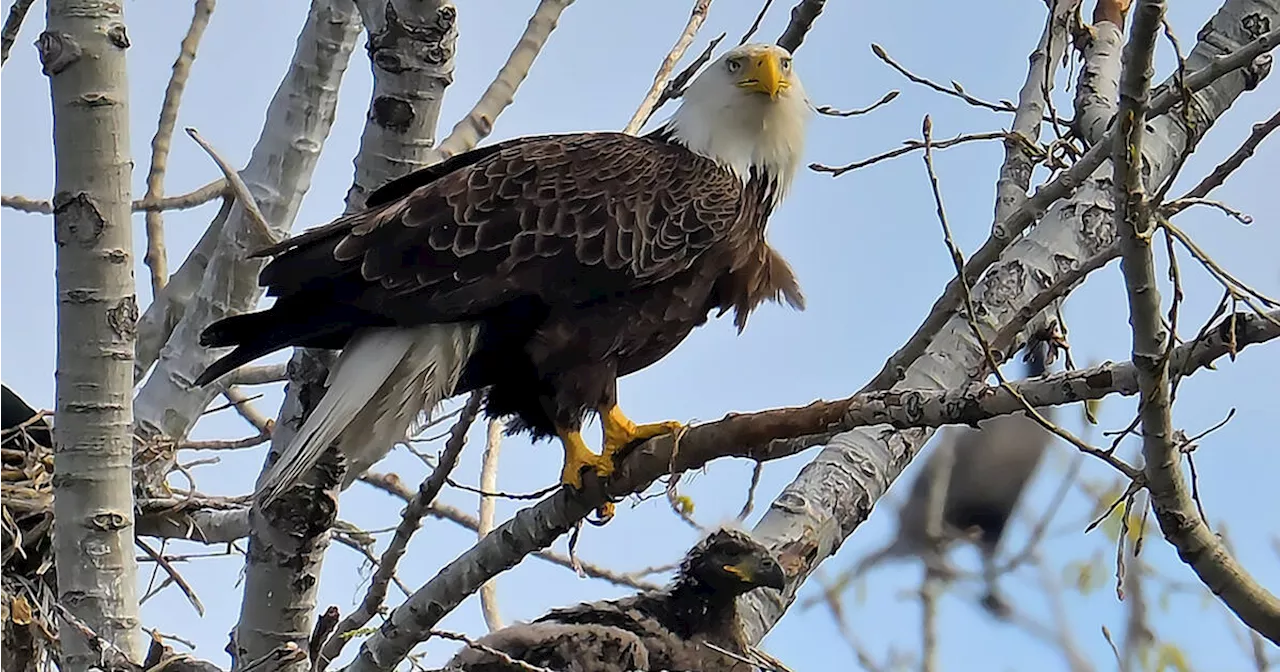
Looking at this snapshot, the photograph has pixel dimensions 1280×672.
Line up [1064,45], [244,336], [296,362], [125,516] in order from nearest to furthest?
[125,516], [244,336], [296,362], [1064,45]

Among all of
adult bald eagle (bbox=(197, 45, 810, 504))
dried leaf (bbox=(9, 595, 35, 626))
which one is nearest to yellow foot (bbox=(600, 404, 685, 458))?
adult bald eagle (bbox=(197, 45, 810, 504))

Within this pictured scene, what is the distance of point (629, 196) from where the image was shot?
3.57 metres

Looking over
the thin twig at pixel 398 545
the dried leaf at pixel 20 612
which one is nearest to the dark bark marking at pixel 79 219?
the thin twig at pixel 398 545

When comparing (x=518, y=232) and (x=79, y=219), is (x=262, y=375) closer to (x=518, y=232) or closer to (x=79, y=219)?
(x=518, y=232)

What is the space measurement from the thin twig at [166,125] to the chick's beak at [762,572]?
203 cm

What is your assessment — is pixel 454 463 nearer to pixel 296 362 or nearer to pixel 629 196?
pixel 296 362

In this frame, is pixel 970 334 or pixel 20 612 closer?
pixel 970 334

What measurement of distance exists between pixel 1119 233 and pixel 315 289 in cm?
173

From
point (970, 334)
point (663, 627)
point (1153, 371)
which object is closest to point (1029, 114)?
point (970, 334)

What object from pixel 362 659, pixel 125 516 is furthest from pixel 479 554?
pixel 125 516

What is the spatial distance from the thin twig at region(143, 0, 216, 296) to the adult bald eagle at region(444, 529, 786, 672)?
1.68 metres

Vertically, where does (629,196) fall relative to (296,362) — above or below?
above

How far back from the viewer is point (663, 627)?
166 inches

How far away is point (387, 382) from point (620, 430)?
1.74 feet
